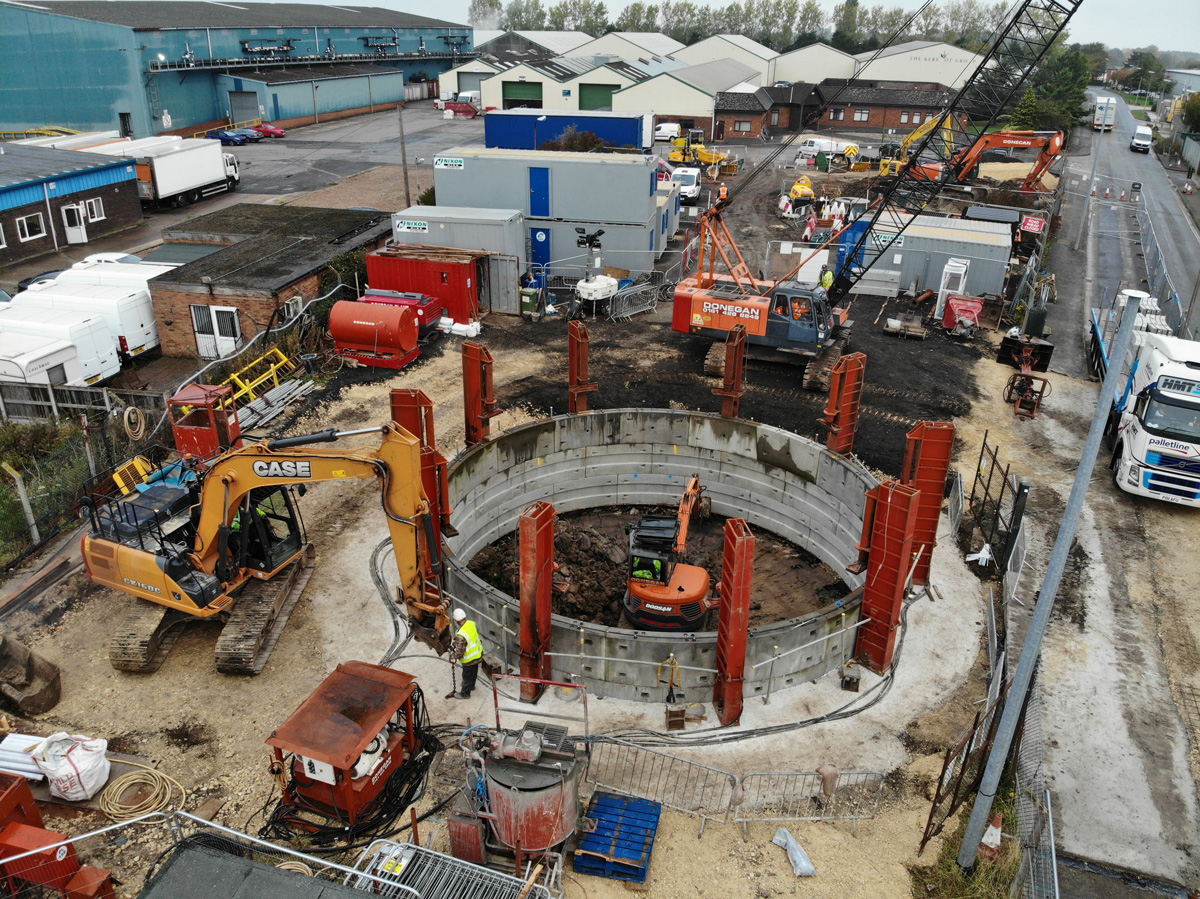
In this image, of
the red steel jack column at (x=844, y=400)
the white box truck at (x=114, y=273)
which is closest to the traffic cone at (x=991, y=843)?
the red steel jack column at (x=844, y=400)

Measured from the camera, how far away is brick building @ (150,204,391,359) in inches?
1038

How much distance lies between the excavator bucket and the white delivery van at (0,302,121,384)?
12500 mm

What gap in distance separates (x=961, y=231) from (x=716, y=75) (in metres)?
49.2

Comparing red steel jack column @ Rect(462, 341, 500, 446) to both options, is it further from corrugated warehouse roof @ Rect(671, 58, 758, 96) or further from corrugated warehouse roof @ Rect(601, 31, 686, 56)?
corrugated warehouse roof @ Rect(601, 31, 686, 56)

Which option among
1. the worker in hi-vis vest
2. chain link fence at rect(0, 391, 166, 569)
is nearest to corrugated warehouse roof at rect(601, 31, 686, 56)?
chain link fence at rect(0, 391, 166, 569)

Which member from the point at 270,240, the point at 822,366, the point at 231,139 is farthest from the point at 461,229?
the point at 231,139

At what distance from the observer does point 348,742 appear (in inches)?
433

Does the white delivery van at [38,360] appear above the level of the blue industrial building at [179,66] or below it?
below

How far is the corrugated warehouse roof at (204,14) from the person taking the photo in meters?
61.4

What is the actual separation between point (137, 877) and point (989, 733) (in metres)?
11.3

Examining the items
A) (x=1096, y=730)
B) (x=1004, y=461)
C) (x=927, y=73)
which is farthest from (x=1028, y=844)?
(x=927, y=73)

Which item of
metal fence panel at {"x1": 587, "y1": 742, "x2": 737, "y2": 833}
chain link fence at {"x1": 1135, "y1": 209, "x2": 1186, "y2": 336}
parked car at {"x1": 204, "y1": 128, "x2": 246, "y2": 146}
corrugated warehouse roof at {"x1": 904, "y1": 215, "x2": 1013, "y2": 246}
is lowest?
metal fence panel at {"x1": 587, "y1": 742, "x2": 737, "y2": 833}

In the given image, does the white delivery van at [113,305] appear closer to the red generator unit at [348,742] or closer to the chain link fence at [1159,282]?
the red generator unit at [348,742]

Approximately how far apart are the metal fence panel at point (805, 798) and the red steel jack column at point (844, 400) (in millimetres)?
8104
